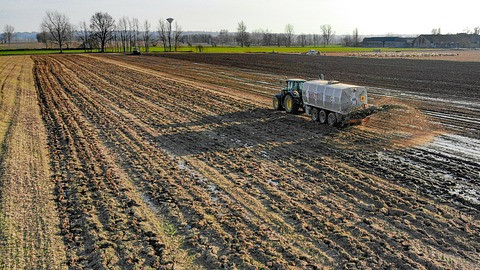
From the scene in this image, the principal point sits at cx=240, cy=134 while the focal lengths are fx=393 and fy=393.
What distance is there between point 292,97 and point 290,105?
456 millimetres

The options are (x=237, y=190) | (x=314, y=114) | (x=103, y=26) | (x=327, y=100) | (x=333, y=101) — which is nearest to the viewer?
(x=237, y=190)

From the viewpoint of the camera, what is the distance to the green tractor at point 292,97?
67.9ft

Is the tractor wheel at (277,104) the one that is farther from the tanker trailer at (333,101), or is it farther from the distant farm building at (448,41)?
the distant farm building at (448,41)

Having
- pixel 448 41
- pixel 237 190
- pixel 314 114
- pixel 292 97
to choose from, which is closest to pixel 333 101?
pixel 314 114

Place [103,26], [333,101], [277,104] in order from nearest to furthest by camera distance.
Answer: [333,101] < [277,104] < [103,26]

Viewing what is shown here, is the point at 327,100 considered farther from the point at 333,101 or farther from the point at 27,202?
the point at 27,202

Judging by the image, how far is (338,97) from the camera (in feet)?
56.1

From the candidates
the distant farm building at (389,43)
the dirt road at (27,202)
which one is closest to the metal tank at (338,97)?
the dirt road at (27,202)

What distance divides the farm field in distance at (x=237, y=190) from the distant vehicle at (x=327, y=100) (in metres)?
0.72

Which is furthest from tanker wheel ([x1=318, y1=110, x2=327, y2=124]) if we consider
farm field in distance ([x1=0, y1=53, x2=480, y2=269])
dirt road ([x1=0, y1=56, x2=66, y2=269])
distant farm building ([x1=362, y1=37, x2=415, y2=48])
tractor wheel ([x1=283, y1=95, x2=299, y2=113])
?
distant farm building ([x1=362, y1=37, x2=415, y2=48])

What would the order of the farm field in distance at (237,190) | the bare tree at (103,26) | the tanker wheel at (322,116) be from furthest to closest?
the bare tree at (103,26) < the tanker wheel at (322,116) < the farm field in distance at (237,190)

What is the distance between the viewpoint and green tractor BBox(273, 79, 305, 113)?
20.7 meters

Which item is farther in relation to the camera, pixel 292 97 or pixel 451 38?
pixel 451 38

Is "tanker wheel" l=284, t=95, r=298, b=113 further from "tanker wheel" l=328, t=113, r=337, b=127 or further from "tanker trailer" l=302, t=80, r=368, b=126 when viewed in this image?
"tanker wheel" l=328, t=113, r=337, b=127
